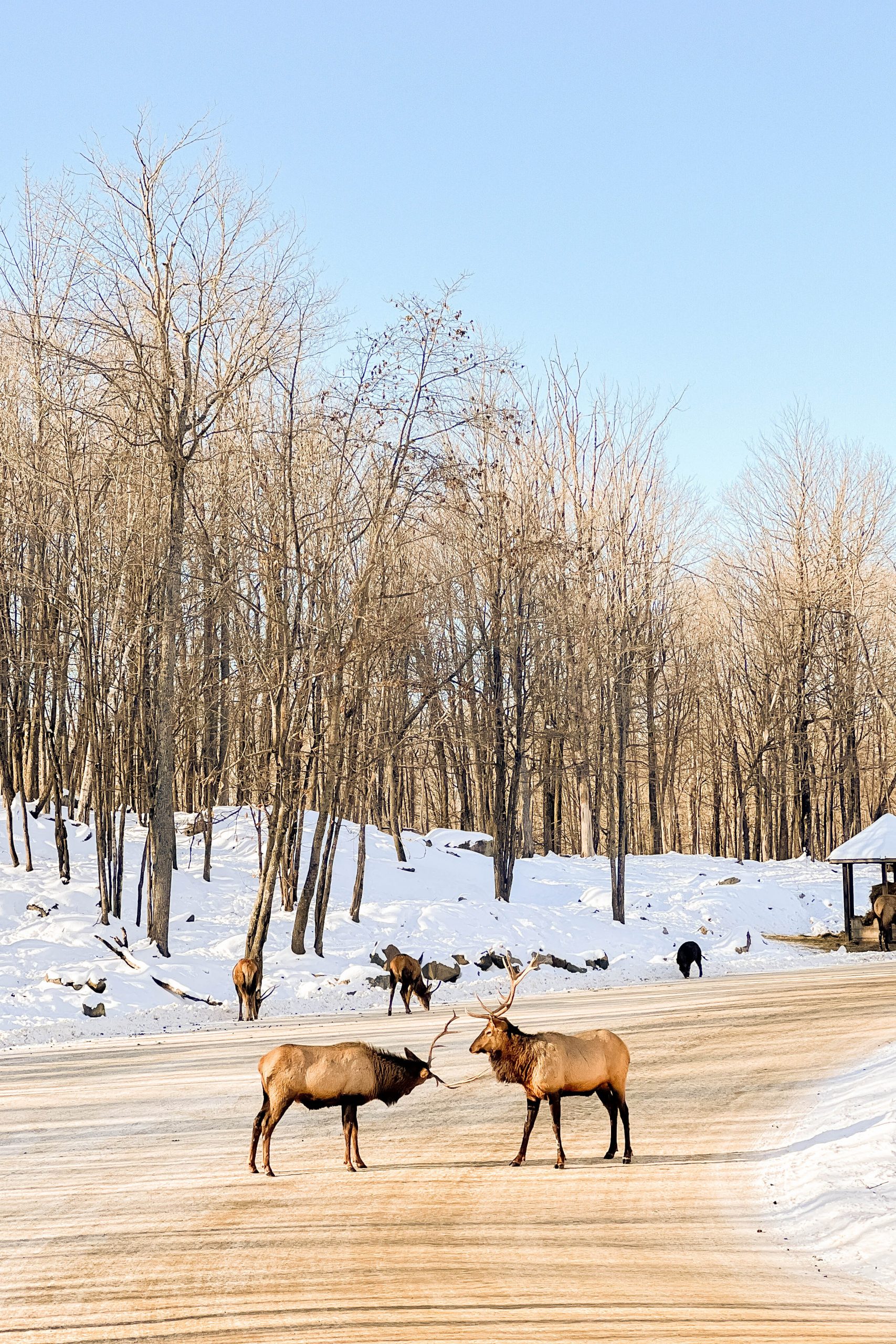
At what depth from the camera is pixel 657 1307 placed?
17.9 feet

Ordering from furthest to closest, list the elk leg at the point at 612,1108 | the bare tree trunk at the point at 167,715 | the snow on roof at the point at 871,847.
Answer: the snow on roof at the point at 871,847, the bare tree trunk at the point at 167,715, the elk leg at the point at 612,1108

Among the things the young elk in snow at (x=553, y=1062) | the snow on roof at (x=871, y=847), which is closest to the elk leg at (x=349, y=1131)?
the young elk in snow at (x=553, y=1062)

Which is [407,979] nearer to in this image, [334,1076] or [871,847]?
[334,1076]

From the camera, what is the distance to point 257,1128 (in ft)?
26.1

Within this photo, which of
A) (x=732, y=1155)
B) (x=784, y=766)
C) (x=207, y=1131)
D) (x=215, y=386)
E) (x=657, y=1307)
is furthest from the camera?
(x=784, y=766)

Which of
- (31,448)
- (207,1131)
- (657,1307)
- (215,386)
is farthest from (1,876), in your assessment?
(657,1307)

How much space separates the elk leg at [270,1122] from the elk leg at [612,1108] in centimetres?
201

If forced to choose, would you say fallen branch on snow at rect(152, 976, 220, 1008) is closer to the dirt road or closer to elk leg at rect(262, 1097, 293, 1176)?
the dirt road

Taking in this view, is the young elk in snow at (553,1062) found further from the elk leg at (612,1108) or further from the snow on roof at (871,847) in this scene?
the snow on roof at (871,847)

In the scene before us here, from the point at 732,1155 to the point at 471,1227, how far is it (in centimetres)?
264

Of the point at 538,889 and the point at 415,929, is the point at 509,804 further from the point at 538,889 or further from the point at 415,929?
the point at 415,929

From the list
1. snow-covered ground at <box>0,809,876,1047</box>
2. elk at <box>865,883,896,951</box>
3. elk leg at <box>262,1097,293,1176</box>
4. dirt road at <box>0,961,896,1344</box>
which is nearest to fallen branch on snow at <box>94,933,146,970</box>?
snow-covered ground at <box>0,809,876,1047</box>

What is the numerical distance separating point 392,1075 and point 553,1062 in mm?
1012

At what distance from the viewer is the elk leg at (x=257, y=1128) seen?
310 inches
